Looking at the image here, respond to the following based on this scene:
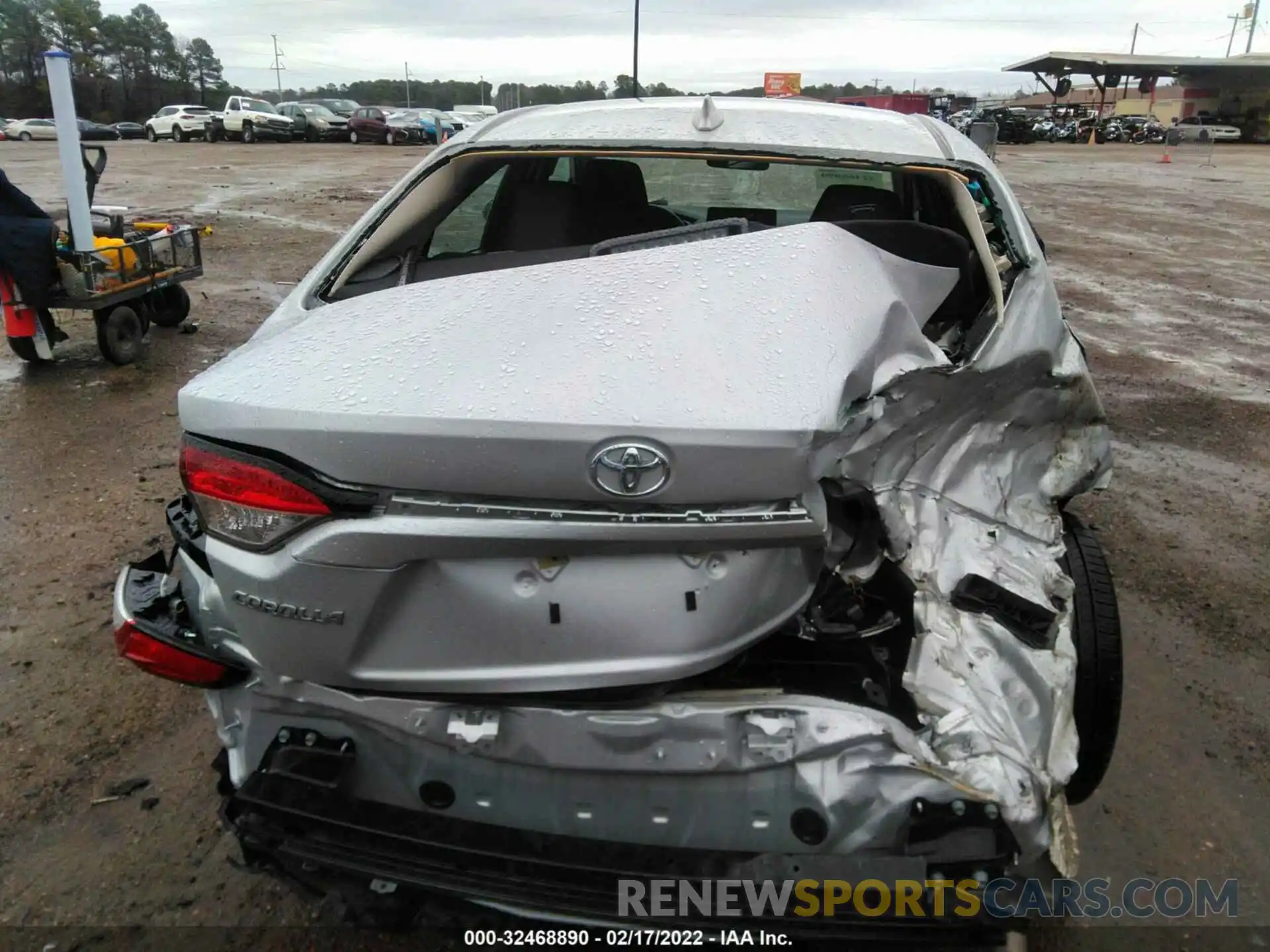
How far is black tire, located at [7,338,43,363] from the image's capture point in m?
6.07

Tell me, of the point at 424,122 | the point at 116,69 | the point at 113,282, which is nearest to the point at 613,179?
the point at 113,282

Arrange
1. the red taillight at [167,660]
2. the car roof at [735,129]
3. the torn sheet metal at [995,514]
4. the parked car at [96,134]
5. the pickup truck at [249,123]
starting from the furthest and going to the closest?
the pickup truck at [249,123]
the parked car at [96,134]
the car roof at [735,129]
the red taillight at [167,660]
the torn sheet metal at [995,514]

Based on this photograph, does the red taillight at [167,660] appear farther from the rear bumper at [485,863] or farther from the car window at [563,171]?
the car window at [563,171]

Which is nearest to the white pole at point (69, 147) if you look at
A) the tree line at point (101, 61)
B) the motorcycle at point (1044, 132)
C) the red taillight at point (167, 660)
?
the red taillight at point (167, 660)

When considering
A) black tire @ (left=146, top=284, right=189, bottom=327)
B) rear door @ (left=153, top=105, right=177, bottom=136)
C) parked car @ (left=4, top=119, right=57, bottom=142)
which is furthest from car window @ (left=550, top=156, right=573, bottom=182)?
parked car @ (left=4, top=119, right=57, bottom=142)

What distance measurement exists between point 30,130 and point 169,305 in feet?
119

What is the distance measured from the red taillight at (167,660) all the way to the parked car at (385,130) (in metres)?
31.3

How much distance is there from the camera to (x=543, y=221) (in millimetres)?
2998

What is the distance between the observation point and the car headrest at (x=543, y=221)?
2969 mm

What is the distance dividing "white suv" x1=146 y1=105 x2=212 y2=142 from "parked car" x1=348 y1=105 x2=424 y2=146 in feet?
17.0

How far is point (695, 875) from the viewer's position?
155cm

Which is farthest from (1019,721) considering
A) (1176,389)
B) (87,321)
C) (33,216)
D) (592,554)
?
(87,321)

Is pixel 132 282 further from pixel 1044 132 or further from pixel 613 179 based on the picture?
pixel 1044 132

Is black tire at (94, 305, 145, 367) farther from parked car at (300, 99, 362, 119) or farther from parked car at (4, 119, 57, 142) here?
parked car at (4, 119, 57, 142)
